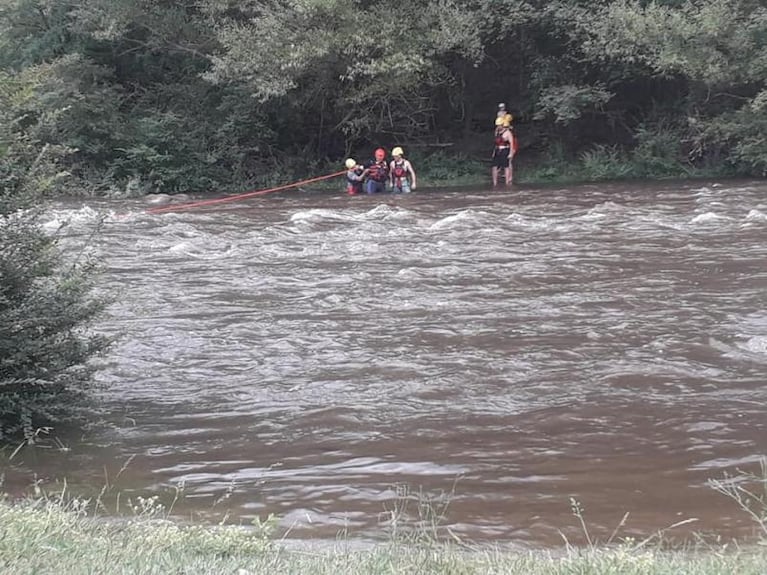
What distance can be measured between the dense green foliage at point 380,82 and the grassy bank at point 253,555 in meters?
18.8

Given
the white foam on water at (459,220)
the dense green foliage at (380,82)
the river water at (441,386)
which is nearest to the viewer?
the river water at (441,386)

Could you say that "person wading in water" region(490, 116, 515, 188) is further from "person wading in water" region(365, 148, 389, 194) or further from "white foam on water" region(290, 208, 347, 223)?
"white foam on water" region(290, 208, 347, 223)

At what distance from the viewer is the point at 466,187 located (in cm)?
2495

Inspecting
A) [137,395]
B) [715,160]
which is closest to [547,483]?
[137,395]

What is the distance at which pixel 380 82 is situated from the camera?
24.3 metres

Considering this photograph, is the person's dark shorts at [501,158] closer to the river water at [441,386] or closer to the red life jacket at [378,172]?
the red life jacket at [378,172]

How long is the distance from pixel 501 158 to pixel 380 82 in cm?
416

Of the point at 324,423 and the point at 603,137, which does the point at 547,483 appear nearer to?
the point at 324,423

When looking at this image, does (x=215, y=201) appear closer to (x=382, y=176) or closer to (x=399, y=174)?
(x=382, y=176)

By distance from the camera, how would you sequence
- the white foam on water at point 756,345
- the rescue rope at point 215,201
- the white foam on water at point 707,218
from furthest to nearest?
the rescue rope at point 215,201 → the white foam on water at point 707,218 → the white foam on water at point 756,345

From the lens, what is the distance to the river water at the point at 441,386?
495cm

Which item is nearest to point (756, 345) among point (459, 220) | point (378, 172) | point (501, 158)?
point (459, 220)

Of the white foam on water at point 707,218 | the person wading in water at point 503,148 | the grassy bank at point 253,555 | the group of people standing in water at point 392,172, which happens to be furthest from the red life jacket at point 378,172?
the grassy bank at point 253,555

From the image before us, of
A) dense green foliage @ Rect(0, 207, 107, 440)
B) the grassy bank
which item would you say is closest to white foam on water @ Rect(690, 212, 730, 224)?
dense green foliage @ Rect(0, 207, 107, 440)
